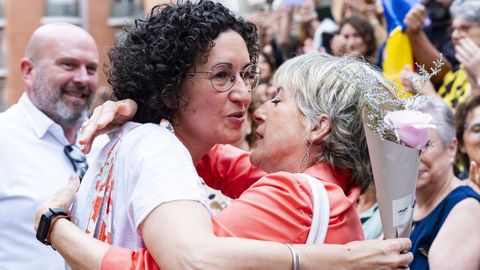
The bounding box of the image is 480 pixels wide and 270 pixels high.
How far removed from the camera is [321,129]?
2984mm

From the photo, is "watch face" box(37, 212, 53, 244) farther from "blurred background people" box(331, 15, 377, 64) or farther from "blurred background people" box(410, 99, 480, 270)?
"blurred background people" box(331, 15, 377, 64)

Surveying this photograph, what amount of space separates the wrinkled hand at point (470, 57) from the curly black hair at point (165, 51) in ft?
9.48

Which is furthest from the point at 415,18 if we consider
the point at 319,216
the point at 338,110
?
the point at 319,216

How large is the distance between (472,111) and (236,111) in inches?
94.7

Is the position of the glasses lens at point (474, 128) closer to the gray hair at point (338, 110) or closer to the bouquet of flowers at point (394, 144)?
the gray hair at point (338, 110)

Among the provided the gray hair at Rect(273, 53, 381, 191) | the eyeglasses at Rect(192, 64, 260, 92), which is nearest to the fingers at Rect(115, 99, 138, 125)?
the eyeglasses at Rect(192, 64, 260, 92)

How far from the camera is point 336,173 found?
9.75 ft

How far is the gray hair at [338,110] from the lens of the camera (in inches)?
117

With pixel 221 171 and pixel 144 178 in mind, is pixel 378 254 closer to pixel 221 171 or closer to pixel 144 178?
pixel 144 178

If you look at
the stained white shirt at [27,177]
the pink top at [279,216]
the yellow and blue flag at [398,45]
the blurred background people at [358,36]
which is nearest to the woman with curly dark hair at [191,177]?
the pink top at [279,216]

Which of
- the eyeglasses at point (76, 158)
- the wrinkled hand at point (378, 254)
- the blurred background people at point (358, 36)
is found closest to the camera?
the wrinkled hand at point (378, 254)

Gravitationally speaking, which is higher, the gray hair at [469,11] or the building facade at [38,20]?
the gray hair at [469,11]

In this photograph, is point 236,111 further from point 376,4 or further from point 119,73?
point 376,4

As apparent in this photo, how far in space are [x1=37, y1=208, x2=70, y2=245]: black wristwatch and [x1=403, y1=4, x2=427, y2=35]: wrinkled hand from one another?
3835mm
